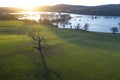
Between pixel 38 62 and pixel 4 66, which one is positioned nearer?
pixel 4 66

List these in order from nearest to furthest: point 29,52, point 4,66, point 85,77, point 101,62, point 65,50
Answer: point 85,77 < point 4,66 < point 101,62 < point 29,52 < point 65,50

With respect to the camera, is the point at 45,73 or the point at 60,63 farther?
the point at 60,63

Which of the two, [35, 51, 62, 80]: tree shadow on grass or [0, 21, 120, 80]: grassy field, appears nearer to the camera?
[35, 51, 62, 80]: tree shadow on grass

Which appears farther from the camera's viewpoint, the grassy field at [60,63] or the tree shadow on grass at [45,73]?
the grassy field at [60,63]

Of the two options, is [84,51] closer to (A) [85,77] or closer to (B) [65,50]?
(B) [65,50]

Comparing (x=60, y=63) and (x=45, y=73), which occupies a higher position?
(x=60, y=63)

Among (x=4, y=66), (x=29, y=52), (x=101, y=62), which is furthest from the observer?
(x=29, y=52)

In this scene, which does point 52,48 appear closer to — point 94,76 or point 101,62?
point 101,62

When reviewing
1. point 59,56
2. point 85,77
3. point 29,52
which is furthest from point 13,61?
point 85,77

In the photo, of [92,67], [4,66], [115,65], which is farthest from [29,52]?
[115,65]
